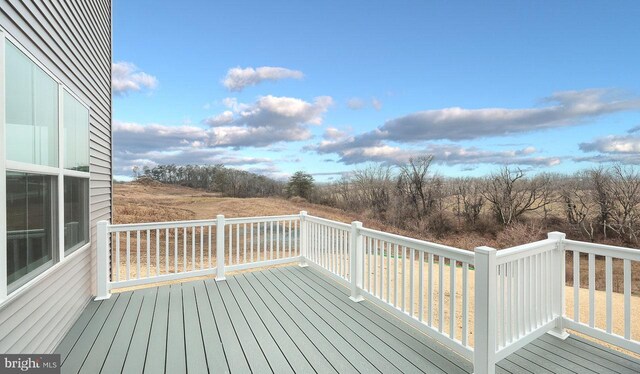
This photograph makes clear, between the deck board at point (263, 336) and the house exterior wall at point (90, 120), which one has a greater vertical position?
the house exterior wall at point (90, 120)

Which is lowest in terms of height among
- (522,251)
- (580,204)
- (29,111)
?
(580,204)

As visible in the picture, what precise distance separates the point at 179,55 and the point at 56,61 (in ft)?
20.5

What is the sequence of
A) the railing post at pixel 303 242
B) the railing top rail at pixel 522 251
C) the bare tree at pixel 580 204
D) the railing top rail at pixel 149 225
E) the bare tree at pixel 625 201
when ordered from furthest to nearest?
the bare tree at pixel 580 204, the bare tree at pixel 625 201, the railing post at pixel 303 242, the railing top rail at pixel 149 225, the railing top rail at pixel 522 251

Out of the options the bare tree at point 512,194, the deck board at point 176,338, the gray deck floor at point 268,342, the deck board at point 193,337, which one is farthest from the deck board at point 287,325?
the bare tree at point 512,194

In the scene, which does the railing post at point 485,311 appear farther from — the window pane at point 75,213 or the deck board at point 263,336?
the window pane at point 75,213

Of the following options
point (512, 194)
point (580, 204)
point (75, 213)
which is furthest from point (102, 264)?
point (580, 204)

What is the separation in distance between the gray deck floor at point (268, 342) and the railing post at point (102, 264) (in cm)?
14

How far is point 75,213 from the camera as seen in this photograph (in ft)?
9.97

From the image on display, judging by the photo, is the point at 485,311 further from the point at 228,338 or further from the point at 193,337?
the point at 193,337

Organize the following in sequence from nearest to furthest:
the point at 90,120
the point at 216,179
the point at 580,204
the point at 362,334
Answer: the point at 362,334
the point at 90,120
the point at 580,204
the point at 216,179

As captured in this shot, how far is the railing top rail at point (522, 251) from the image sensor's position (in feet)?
6.86

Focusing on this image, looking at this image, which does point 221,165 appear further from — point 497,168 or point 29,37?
point 497,168

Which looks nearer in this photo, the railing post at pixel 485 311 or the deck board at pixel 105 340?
the railing post at pixel 485 311

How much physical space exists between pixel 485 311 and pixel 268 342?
1756mm
